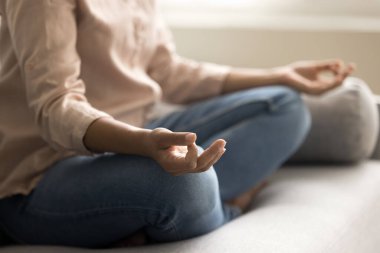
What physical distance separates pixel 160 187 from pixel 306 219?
0.26m

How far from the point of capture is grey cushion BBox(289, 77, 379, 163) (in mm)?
1216

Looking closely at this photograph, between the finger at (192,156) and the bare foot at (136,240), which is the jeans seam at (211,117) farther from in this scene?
the finger at (192,156)

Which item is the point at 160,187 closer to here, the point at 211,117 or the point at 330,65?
the point at 211,117

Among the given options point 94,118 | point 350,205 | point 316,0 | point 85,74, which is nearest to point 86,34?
point 85,74

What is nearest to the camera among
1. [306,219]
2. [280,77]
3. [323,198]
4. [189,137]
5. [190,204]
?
[189,137]

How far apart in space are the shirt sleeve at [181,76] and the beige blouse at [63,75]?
6 cm

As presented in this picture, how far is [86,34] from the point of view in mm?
986

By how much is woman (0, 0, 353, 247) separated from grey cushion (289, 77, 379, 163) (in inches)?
2.2

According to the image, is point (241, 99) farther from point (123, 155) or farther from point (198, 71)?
point (123, 155)

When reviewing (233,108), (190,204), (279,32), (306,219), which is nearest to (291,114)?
(233,108)

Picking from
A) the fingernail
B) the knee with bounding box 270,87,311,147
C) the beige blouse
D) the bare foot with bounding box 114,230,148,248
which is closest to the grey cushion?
the knee with bounding box 270,87,311,147

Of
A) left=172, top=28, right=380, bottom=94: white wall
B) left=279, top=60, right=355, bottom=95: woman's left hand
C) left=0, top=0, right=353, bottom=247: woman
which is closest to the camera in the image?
left=0, top=0, right=353, bottom=247: woman

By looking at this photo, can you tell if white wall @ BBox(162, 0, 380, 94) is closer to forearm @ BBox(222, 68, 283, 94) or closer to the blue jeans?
forearm @ BBox(222, 68, 283, 94)

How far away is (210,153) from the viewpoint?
72 cm
